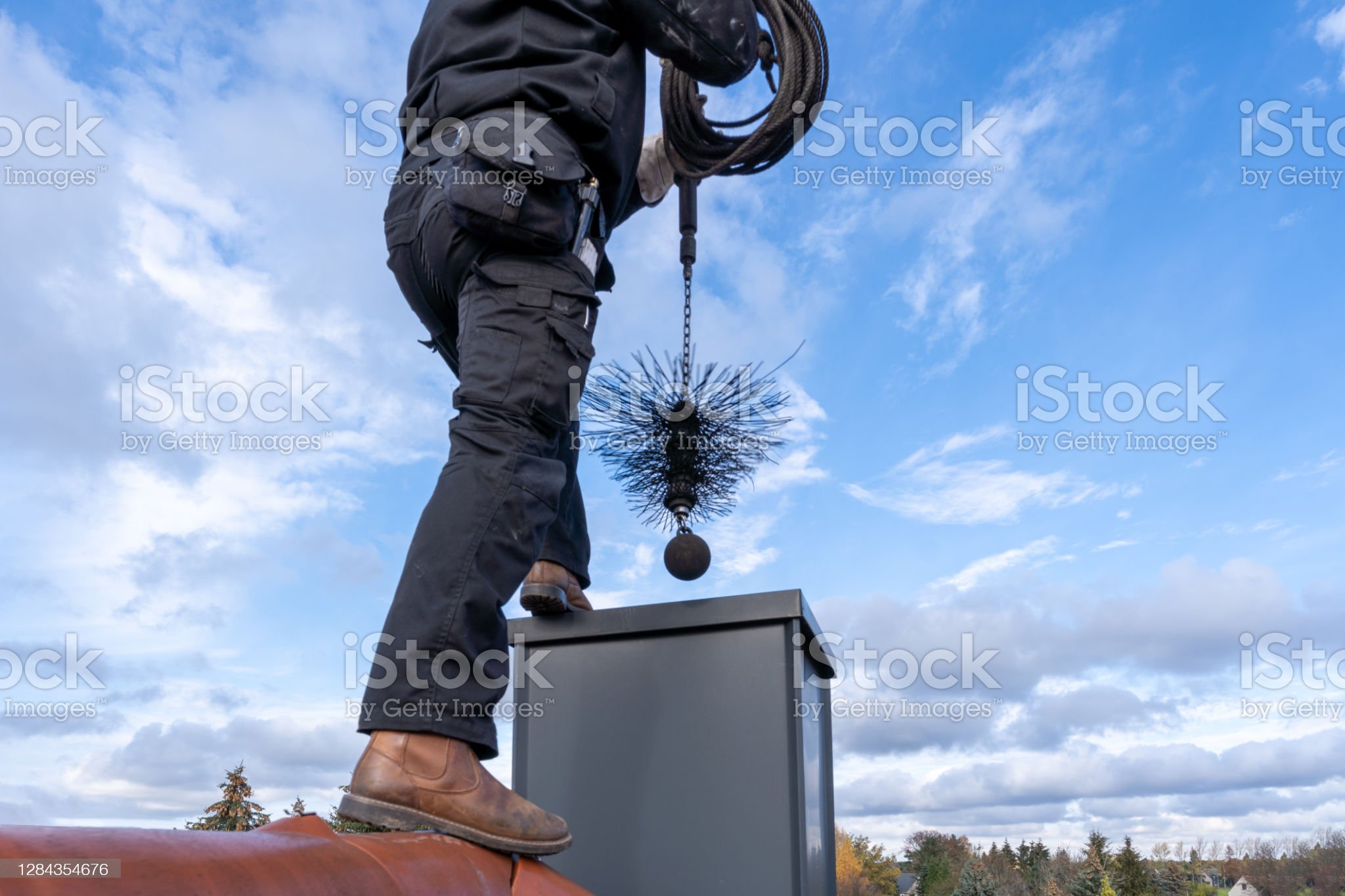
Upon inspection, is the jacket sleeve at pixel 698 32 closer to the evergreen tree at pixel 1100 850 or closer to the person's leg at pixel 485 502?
the person's leg at pixel 485 502

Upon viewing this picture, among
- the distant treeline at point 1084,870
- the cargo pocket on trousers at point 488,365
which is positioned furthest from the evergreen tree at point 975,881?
the cargo pocket on trousers at point 488,365

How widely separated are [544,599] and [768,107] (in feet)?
4.88

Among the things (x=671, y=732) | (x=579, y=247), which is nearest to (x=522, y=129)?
(x=579, y=247)

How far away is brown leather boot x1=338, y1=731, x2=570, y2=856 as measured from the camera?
1324 millimetres

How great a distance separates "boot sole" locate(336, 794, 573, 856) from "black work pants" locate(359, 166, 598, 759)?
0.11m

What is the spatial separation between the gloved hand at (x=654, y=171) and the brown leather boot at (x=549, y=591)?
110 centimetres

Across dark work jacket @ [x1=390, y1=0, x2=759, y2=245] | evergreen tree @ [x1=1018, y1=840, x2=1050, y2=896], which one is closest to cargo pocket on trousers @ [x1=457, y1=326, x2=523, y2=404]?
dark work jacket @ [x1=390, y1=0, x2=759, y2=245]

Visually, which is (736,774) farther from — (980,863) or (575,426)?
(980,863)

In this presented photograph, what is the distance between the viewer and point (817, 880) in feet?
7.14

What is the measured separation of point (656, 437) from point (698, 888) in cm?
117

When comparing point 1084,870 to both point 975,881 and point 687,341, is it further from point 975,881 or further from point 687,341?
point 687,341

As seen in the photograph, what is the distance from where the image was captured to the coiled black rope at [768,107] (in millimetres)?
2596

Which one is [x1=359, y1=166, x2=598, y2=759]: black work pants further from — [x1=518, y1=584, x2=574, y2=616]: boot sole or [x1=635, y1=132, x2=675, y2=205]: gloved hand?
[x1=635, y1=132, x2=675, y2=205]: gloved hand

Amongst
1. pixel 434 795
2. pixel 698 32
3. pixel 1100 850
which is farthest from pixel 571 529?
pixel 1100 850
